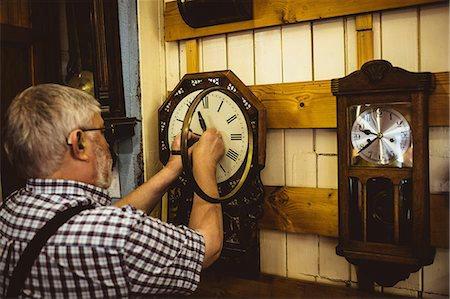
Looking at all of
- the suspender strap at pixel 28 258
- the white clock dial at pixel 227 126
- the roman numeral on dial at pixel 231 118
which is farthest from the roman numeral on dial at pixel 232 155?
the suspender strap at pixel 28 258

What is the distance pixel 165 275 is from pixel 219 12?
1.23 metres

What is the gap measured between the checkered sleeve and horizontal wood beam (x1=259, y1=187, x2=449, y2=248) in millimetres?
653

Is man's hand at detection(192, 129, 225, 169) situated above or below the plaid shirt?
above

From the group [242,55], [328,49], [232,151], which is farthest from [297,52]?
[232,151]

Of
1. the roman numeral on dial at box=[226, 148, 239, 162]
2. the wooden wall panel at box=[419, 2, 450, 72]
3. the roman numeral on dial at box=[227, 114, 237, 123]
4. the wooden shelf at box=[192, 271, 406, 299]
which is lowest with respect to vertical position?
the wooden shelf at box=[192, 271, 406, 299]

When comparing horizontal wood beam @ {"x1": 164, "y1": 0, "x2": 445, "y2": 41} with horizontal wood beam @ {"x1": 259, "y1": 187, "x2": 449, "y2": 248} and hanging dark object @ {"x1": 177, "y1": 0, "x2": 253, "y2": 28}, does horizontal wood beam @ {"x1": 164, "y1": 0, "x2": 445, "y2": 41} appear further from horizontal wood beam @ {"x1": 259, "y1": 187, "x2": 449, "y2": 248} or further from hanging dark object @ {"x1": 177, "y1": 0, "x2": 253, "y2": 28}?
horizontal wood beam @ {"x1": 259, "y1": 187, "x2": 449, "y2": 248}

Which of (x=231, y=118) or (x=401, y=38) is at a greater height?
(x=401, y=38)

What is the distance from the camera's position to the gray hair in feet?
4.78

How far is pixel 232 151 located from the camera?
1981 millimetres

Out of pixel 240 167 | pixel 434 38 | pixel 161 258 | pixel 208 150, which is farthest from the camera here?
pixel 240 167

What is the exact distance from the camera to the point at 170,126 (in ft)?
7.14

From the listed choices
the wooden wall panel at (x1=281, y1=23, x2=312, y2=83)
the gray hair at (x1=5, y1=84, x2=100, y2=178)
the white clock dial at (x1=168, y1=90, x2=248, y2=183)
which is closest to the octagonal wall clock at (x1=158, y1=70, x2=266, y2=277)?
the white clock dial at (x1=168, y1=90, x2=248, y2=183)

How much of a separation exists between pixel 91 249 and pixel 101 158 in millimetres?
427

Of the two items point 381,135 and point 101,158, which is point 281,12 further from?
point 101,158
